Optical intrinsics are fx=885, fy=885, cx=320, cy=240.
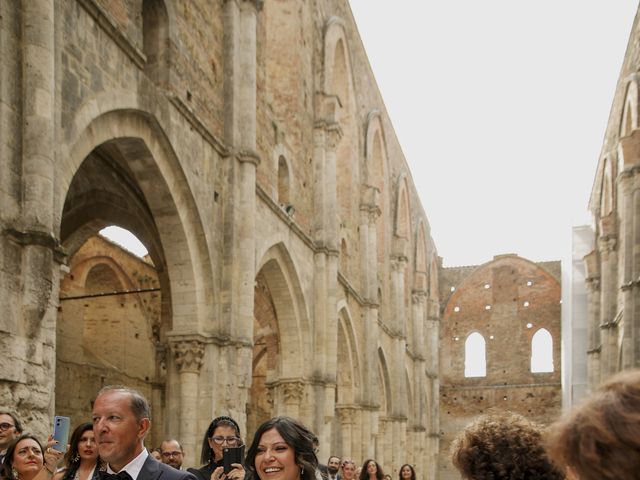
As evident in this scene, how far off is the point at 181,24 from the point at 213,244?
10.9 ft

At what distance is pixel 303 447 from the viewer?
3.68 m

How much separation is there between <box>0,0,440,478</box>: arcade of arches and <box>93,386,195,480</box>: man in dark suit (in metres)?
4.19

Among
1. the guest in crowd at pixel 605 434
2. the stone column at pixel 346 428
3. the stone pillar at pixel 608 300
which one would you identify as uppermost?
the stone pillar at pixel 608 300

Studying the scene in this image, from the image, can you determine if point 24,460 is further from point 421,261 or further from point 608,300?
point 421,261

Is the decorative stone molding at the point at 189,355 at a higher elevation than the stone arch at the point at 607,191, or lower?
lower

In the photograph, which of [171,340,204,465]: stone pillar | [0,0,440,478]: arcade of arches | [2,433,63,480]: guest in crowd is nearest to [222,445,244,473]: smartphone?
[2,433,63,480]: guest in crowd

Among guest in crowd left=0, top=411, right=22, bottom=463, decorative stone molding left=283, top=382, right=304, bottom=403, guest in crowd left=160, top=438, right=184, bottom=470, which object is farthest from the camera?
decorative stone molding left=283, top=382, right=304, bottom=403

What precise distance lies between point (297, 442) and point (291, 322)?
15334mm

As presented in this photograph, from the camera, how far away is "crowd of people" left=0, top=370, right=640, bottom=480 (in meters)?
1.60

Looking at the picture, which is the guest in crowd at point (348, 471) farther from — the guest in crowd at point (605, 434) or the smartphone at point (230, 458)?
the guest in crowd at point (605, 434)

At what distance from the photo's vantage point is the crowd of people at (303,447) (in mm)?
1602

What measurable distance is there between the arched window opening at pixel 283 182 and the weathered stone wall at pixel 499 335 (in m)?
27.6

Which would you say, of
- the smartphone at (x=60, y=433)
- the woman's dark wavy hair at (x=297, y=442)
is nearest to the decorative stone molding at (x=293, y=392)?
the smartphone at (x=60, y=433)

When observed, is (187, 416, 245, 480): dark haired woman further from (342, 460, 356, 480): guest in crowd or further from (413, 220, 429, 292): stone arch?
(413, 220, 429, 292): stone arch
